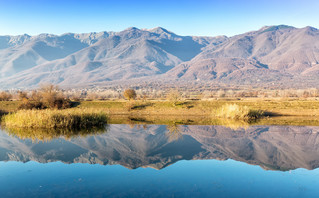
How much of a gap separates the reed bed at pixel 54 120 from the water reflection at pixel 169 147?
1.99 m

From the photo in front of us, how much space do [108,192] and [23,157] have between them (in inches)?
327

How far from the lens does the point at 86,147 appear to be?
19781mm

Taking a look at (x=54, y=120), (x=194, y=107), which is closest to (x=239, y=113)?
(x=194, y=107)

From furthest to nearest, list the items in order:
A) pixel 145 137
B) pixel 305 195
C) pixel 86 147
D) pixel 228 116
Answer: pixel 228 116
pixel 145 137
pixel 86 147
pixel 305 195

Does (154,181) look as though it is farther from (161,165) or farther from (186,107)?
(186,107)

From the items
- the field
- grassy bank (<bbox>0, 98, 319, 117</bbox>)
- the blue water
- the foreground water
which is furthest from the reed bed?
the blue water

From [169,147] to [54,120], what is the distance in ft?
40.5

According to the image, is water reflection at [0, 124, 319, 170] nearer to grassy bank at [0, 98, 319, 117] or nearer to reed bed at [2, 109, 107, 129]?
reed bed at [2, 109, 107, 129]

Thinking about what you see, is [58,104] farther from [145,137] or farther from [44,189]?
[44,189]

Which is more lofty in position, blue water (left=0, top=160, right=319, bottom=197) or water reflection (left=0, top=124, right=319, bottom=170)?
blue water (left=0, top=160, right=319, bottom=197)

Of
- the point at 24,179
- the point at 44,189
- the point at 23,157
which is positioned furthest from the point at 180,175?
the point at 23,157

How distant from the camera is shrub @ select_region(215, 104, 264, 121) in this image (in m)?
36.9

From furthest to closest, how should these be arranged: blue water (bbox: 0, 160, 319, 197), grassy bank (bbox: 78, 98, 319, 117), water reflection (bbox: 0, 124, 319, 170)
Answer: grassy bank (bbox: 78, 98, 319, 117) < water reflection (bbox: 0, 124, 319, 170) < blue water (bbox: 0, 160, 319, 197)

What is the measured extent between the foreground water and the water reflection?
58 mm
